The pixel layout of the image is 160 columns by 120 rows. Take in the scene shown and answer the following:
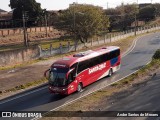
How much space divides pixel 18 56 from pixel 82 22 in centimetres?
1899

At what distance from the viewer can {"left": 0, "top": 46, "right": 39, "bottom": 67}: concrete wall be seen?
36.9m

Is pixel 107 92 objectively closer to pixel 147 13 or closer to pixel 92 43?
pixel 92 43

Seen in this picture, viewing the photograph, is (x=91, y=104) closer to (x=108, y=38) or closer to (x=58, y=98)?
(x=58, y=98)

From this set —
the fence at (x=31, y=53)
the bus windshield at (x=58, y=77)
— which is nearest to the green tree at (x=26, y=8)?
the fence at (x=31, y=53)

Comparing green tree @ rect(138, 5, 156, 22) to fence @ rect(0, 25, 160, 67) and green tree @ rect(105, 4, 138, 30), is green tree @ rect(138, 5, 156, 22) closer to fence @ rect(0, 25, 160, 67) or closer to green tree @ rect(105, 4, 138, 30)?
green tree @ rect(105, 4, 138, 30)

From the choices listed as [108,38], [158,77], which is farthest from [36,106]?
[108,38]

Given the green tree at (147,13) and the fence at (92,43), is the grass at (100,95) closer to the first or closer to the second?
the fence at (92,43)

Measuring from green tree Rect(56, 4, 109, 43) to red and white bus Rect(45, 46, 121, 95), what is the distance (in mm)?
25152

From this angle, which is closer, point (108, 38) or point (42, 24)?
point (108, 38)

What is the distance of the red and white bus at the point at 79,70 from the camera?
73.8ft

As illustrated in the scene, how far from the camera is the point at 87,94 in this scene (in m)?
23.2

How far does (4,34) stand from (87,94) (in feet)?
193

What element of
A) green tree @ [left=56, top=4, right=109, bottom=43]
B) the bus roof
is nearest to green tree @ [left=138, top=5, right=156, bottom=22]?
green tree @ [left=56, top=4, right=109, bottom=43]

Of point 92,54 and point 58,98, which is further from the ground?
point 92,54
